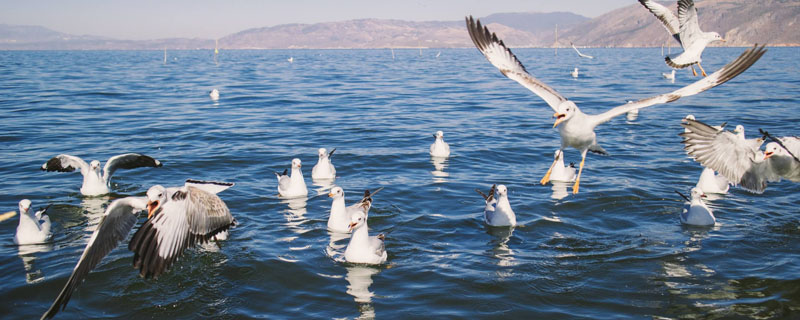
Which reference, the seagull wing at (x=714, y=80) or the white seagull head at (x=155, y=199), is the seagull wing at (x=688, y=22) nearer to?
the seagull wing at (x=714, y=80)

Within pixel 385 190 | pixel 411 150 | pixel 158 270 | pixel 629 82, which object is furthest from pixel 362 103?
pixel 158 270

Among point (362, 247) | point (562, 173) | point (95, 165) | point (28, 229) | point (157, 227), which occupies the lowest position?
point (28, 229)

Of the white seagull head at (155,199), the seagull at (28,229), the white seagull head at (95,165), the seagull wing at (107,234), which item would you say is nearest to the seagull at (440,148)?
the white seagull head at (95,165)

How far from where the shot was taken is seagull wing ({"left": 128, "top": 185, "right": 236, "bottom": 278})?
675 centimetres

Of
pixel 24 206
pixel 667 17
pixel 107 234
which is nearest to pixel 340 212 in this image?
pixel 107 234

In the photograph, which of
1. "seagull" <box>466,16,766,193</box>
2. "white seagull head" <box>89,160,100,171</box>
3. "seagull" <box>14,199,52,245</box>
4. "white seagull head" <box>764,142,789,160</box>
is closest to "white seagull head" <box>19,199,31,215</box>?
"seagull" <box>14,199,52,245</box>

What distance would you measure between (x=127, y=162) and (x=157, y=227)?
245 inches

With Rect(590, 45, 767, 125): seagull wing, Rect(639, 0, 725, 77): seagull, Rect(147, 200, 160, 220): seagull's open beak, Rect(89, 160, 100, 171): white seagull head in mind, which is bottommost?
Rect(89, 160, 100, 171): white seagull head

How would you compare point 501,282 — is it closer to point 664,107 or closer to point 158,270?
point 158,270

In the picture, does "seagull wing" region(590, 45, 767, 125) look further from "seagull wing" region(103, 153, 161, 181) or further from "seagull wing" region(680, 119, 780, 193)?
"seagull wing" region(103, 153, 161, 181)

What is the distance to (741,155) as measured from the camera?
32.3ft

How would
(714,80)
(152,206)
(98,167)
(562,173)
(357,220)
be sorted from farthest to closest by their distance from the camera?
(562,173) < (98,167) < (357,220) < (714,80) < (152,206)

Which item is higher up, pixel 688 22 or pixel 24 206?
pixel 688 22

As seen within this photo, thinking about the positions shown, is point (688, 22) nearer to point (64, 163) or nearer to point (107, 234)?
point (107, 234)
